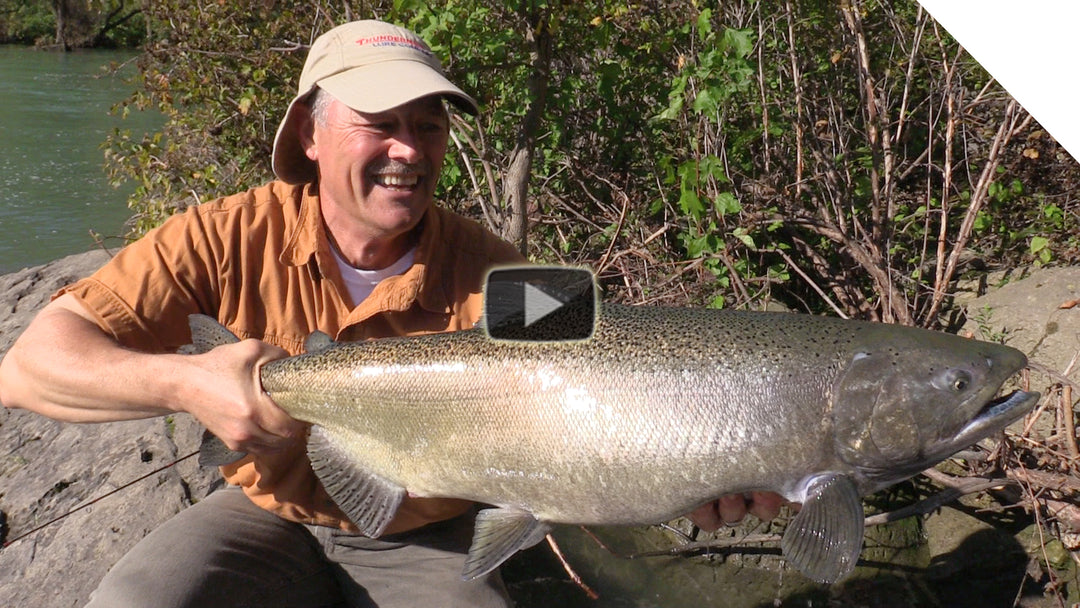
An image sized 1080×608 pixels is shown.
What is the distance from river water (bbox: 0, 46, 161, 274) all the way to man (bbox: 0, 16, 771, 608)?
15.9ft

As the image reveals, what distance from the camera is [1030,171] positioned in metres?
5.77

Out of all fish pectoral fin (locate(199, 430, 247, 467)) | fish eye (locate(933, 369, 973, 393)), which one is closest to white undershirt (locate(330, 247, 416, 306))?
fish pectoral fin (locate(199, 430, 247, 467))

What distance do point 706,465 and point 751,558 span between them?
258cm

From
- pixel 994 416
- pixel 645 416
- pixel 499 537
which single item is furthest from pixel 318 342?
pixel 994 416

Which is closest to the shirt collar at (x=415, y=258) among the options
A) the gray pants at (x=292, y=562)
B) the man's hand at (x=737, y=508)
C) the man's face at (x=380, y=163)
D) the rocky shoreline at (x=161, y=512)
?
the man's face at (x=380, y=163)

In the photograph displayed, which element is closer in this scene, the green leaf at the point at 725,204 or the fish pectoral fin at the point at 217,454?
the fish pectoral fin at the point at 217,454

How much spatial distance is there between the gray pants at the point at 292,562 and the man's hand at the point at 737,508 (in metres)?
0.88

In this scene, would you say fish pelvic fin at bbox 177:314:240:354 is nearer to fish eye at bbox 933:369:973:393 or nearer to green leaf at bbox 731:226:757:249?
fish eye at bbox 933:369:973:393

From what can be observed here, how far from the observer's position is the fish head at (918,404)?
7.50ft

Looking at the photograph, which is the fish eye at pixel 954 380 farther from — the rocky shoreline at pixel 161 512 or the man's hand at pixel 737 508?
the rocky shoreline at pixel 161 512

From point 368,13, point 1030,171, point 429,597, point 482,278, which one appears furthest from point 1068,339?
point 368,13

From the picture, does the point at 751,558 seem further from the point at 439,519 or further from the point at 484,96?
the point at 484,96

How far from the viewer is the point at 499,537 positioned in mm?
2598
